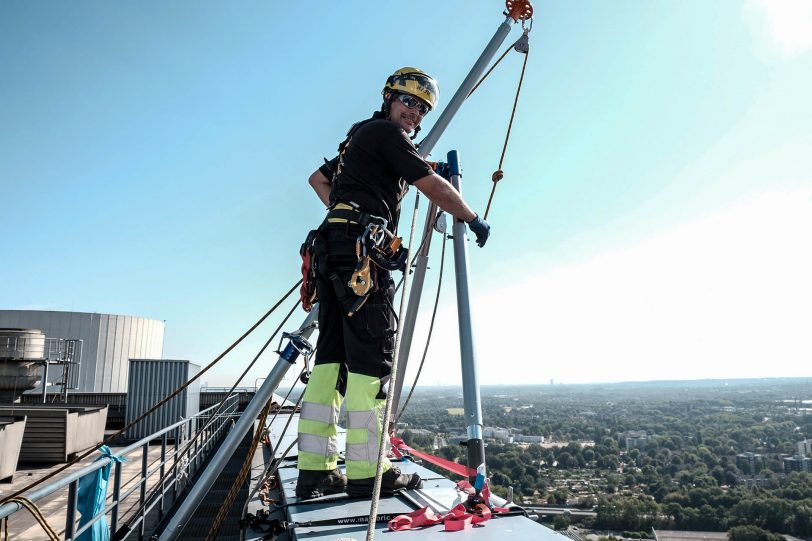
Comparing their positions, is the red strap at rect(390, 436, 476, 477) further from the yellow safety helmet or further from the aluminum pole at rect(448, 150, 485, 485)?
the yellow safety helmet

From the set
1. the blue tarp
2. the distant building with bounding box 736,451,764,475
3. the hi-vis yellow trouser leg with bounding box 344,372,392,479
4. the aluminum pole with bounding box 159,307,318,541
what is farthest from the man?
the distant building with bounding box 736,451,764,475

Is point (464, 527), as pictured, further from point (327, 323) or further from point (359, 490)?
point (327, 323)

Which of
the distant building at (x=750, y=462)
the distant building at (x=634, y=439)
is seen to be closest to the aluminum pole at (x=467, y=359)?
the distant building at (x=634, y=439)

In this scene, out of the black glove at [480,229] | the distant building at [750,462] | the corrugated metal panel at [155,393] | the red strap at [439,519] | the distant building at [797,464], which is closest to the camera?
the red strap at [439,519]

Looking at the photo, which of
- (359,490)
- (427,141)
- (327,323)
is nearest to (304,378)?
(327,323)

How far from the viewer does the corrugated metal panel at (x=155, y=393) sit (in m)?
18.7

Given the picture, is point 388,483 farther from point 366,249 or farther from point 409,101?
point 409,101

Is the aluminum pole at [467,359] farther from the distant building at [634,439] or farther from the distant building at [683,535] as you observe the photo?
the distant building at [634,439]

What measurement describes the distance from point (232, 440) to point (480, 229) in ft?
6.31

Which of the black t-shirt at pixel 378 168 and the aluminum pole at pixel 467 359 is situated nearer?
the aluminum pole at pixel 467 359

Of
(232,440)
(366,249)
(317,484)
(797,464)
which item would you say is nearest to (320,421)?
(317,484)

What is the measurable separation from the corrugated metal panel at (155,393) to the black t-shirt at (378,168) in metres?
18.7

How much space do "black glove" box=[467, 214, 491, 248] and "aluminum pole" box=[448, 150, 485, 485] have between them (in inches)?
2.6

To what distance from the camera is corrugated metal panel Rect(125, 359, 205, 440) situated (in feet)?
61.5
